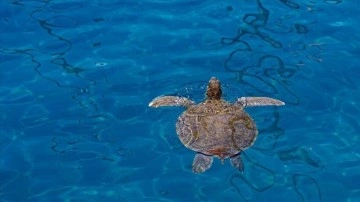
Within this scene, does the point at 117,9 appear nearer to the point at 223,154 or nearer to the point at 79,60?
the point at 79,60

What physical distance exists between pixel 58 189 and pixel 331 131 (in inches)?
139

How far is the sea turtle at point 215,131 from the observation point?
7699mm

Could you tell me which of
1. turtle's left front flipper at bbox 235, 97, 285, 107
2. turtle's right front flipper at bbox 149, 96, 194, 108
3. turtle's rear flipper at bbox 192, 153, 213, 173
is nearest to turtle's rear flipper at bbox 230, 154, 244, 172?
turtle's rear flipper at bbox 192, 153, 213, 173

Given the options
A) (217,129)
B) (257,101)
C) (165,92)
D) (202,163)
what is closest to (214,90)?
(257,101)

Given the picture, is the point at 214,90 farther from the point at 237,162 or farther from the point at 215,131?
the point at 237,162

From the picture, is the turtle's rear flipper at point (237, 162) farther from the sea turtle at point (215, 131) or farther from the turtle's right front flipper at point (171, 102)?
the turtle's right front flipper at point (171, 102)

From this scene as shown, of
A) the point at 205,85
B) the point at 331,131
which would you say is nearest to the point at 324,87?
the point at 331,131

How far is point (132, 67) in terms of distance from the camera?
1004cm

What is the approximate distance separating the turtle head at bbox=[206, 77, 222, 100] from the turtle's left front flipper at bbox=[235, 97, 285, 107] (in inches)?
10.5

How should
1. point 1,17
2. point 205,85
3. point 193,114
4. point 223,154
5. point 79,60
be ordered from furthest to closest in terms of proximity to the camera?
point 1,17 < point 79,60 < point 205,85 < point 193,114 < point 223,154

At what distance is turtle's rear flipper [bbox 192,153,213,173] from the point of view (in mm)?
7748

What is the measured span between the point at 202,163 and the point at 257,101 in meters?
1.42

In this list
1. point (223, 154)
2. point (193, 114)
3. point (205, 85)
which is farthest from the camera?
point (205, 85)

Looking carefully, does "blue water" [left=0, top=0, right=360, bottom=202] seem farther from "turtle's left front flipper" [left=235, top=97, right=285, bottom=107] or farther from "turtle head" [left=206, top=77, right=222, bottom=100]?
"turtle head" [left=206, top=77, right=222, bottom=100]
